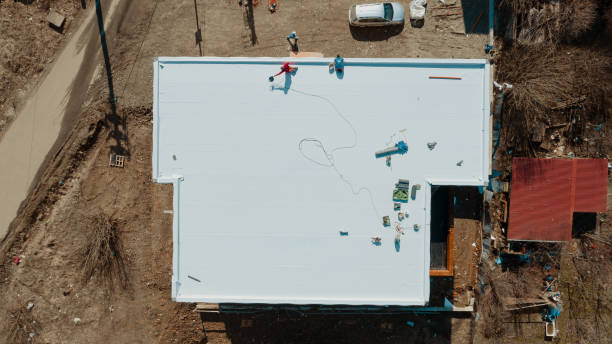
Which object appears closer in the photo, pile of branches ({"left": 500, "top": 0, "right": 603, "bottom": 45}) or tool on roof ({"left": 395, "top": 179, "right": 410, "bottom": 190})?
tool on roof ({"left": 395, "top": 179, "right": 410, "bottom": 190})

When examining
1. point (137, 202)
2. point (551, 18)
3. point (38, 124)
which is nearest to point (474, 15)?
point (551, 18)

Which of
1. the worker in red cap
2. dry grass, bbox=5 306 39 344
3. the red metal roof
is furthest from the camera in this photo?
dry grass, bbox=5 306 39 344

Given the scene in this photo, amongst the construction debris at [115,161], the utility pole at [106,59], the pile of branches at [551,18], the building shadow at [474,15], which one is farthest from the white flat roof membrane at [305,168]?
the pile of branches at [551,18]

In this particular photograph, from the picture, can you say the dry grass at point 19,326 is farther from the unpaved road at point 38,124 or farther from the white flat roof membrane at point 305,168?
the white flat roof membrane at point 305,168

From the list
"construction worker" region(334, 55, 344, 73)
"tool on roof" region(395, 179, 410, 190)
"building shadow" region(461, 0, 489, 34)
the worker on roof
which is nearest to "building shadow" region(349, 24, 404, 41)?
"building shadow" region(461, 0, 489, 34)

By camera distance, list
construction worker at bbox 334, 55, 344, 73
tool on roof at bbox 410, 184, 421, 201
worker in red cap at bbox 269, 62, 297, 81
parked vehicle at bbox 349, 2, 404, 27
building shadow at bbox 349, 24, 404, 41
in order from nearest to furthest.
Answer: construction worker at bbox 334, 55, 344, 73
worker in red cap at bbox 269, 62, 297, 81
tool on roof at bbox 410, 184, 421, 201
parked vehicle at bbox 349, 2, 404, 27
building shadow at bbox 349, 24, 404, 41

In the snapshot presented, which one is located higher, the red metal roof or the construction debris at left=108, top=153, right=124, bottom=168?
the construction debris at left=108, top=153, right=124, bottom=168

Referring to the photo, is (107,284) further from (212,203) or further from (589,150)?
(589,150)

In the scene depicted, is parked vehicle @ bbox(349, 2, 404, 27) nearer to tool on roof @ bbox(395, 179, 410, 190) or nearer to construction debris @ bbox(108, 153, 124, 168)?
tool on roof @ bbox(395, 179, 410, 190)

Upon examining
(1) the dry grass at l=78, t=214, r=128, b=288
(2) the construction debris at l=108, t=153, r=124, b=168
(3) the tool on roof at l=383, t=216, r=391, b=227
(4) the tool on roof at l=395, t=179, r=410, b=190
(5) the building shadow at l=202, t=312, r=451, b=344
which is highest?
(2) the construction debris at l=108, t=153, r=124, b=168
